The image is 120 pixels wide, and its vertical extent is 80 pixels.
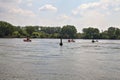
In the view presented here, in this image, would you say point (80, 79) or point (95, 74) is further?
point (95, 74)

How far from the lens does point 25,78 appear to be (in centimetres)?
3078

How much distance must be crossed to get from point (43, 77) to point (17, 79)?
318cm

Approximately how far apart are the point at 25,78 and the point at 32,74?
298 cm

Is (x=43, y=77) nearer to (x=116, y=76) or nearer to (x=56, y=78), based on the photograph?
(x=56, y=78)

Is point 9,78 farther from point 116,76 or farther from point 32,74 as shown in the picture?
point 116,76

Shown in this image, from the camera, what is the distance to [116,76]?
3312 centimetres

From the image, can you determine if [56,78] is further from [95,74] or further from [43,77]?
[95,74]

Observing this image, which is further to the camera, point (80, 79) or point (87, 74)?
point (87, 74)

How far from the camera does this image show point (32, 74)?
3372 centimetres

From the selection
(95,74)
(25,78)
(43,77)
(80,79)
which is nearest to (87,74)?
(95,74)

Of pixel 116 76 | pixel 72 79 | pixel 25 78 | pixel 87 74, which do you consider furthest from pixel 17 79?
pixel 116 76

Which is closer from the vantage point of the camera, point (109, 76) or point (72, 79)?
point (72, 79)

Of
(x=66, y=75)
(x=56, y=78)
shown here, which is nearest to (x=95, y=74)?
(x=66, y=75)

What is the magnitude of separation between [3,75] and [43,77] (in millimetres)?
4996
